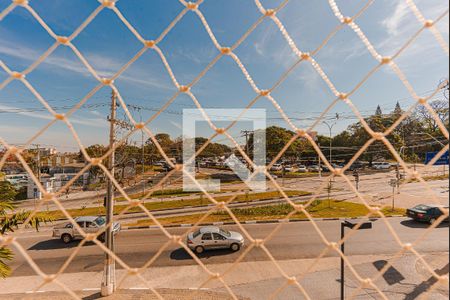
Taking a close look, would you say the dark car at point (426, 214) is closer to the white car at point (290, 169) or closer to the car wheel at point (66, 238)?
the car wheel at point (66, 238)

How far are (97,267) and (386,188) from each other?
16.9 meters

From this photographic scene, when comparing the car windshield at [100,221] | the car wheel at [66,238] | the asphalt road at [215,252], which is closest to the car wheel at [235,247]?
the asphalt road at [215,252]

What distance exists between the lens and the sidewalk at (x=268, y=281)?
16.1ft

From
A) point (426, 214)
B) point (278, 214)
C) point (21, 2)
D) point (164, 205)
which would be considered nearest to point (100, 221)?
point (164, 205)

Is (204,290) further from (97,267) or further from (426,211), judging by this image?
(426,211)

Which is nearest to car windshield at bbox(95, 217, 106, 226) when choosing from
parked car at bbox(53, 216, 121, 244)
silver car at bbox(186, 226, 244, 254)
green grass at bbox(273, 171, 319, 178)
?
parked car at bbox(53, 216, 121, 244)

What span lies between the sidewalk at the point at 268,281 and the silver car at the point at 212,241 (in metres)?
0.73

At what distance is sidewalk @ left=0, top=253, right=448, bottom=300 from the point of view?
193 inches

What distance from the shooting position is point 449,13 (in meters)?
1.05

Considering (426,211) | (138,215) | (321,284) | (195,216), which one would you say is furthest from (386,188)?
(138,215)

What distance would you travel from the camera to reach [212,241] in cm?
689

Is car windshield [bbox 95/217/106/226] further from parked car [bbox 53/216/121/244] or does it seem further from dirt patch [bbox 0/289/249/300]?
dirt patch [bbox 0/289/249/300]

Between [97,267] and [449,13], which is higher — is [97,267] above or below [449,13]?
below

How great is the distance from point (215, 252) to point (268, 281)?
2008 millimetres
